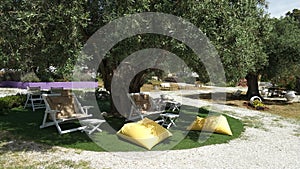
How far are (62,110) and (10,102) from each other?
479 cm

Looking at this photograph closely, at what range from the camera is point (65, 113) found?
8500 millimetres

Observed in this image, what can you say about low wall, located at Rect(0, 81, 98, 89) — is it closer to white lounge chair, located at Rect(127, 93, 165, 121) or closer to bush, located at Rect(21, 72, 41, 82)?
bush, located at Rect(21, 72, 41, 82)

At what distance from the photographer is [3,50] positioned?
6078mm

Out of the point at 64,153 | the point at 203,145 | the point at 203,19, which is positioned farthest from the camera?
the point at 203,145

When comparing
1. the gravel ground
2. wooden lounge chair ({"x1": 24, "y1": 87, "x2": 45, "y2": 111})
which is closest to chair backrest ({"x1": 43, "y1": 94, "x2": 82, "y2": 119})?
the gravel ground

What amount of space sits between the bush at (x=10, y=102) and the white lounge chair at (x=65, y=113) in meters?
3.27

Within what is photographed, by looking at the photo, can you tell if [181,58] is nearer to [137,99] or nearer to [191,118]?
[137,99]

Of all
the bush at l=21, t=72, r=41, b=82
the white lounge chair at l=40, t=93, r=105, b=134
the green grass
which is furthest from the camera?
the bush at l=21, t=72, r=41, b=82

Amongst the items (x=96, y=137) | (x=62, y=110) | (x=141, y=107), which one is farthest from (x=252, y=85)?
(x=62, y=110)

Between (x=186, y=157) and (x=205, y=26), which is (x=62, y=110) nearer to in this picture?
(x=186, y=157)

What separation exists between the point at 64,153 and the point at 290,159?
223 inches

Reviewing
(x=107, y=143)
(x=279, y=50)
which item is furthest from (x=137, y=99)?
(x=279, y=50)

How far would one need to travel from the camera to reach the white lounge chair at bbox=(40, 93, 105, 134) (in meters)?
7.85

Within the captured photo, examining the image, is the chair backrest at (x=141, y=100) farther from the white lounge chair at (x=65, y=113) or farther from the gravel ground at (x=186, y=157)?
the gravel ground at (x=186, y=157)
